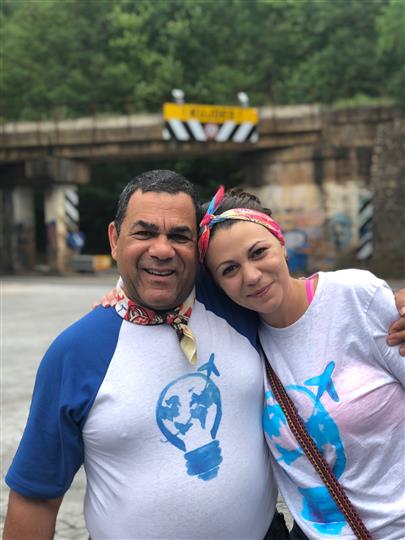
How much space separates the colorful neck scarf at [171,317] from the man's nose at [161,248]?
17 centimetres

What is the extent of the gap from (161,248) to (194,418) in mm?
485

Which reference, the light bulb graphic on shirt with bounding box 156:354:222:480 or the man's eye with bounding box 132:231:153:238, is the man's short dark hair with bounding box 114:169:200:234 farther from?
the light bulb graphic on shirt with bounding box 156:354:222:480

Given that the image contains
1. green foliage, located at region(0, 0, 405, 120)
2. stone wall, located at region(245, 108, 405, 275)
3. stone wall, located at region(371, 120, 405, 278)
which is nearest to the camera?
stone wall, located at region(371, 120, 405, 278)

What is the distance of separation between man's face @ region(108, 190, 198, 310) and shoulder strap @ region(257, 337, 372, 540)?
0.42 m

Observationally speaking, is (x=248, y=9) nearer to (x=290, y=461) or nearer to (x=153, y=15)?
(x=153, y=15)

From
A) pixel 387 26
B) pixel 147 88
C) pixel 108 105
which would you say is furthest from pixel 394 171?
pixel 108 105

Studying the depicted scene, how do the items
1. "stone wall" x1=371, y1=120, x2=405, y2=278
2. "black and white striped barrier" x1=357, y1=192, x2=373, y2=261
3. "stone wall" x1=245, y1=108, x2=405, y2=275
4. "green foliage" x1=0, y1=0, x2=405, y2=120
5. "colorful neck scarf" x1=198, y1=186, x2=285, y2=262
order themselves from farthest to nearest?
"green foliage" x1=0, y1=0, x2=405, y2=120 → "black and white striped barrier" x1=357, y1=192, x2=373, y2=261 → "stone wall" x1=245, y1=108, x2=405, y2=275 → "stone wall" x1=371, y1=120, x2=405, y2=278 → "colorful neck scarf" x1=198, y1=186, x2=285, y2=262

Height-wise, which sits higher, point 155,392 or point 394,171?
point 394,171

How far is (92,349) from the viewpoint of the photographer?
73.0 inches

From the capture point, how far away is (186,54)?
30.7 metres

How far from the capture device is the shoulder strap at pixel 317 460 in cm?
188

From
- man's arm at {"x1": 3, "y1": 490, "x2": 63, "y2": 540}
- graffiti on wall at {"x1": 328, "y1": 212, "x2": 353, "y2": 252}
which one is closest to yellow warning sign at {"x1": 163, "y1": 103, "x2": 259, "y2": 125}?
graffiti on wall at {"x1": 328, "y1": 212, "x2": 353, "y2": 252}

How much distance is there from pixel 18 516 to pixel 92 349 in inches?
20.5

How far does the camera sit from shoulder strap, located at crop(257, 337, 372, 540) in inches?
74.0
